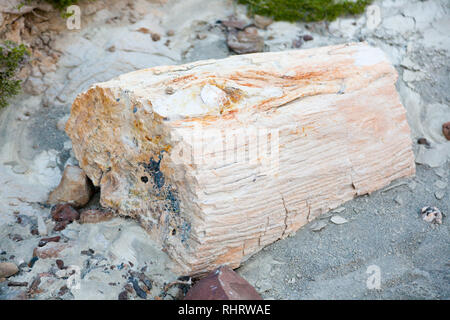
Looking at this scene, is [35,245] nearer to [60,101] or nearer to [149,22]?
[60,101]

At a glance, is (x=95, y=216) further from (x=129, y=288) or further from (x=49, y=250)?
(x=129, y=288)

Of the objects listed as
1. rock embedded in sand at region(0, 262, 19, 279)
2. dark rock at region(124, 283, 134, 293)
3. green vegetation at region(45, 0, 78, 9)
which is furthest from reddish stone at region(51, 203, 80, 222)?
green vegetation at region(45, 0, 78, 9)

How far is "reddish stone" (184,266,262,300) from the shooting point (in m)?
2.19

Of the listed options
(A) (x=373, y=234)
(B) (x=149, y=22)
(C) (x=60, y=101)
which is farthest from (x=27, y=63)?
(A) (x=373, y=234)

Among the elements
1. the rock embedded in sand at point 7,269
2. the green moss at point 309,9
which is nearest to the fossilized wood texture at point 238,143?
the rock embedded in sand at point 7,269

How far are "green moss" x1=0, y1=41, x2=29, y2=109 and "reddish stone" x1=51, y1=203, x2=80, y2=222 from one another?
1236 mm

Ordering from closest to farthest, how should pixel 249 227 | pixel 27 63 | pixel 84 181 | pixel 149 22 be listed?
1. pixel 249 227
2. pixel 84 181
3. pixel 27 63
4. pixel 149 22

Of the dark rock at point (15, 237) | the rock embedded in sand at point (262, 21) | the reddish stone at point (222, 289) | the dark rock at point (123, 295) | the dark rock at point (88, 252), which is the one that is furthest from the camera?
the rock embedded in sand at point (262, 21)

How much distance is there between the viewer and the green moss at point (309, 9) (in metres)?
4.50

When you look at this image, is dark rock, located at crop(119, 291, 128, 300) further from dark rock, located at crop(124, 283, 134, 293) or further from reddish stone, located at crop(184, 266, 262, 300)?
reddish stone, located at crop(184, 266, 262, 300)

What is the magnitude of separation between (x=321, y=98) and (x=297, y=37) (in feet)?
6.00

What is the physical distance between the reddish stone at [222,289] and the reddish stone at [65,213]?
1111 mm

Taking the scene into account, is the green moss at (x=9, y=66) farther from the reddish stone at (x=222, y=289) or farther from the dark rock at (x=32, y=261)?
the reddish stone at (x=222, y=289)
